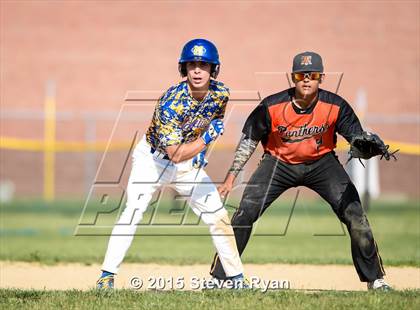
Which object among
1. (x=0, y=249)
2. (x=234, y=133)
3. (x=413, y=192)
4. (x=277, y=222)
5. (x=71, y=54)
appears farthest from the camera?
(x=71, y=54)

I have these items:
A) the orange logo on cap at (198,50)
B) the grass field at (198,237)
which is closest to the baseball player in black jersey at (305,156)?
the orange logo on cap at (198,50)

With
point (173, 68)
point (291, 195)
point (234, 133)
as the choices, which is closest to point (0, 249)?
point (291, 195)

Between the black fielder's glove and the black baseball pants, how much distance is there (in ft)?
0.87

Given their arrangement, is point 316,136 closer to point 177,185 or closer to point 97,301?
point 177,185

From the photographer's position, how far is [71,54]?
3100cm

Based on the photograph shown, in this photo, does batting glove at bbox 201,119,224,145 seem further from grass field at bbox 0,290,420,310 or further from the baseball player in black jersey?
grass field at bbox 0,290,420,310

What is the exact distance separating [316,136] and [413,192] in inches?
596

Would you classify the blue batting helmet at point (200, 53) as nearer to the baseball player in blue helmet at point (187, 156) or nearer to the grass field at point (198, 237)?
Result: the baseball player in blue helmet at point (187, 156)

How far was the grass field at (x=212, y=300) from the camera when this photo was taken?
6555 millimetres

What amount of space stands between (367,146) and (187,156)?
1.79 metres

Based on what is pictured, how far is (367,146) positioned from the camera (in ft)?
25.5

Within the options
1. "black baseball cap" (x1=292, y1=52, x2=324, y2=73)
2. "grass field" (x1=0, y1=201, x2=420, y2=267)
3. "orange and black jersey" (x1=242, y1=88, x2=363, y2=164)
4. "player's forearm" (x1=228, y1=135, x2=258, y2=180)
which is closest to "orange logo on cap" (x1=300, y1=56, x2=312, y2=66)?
"black baseball cap" (x1=292, y1=52, x2=324, y2=73)

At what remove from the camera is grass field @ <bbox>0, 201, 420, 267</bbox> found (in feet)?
38.7

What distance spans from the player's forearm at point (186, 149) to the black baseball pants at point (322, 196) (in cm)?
94
